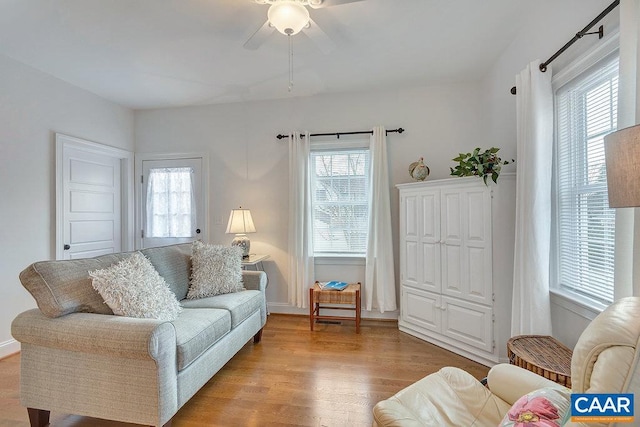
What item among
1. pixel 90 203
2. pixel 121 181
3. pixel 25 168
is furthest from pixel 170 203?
pixel 25 168

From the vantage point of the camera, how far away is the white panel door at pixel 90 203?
3.33m

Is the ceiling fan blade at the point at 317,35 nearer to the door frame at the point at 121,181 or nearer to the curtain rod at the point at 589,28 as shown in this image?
the curtain rod at the point at 589,28

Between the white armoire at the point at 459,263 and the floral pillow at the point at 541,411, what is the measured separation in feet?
5.16

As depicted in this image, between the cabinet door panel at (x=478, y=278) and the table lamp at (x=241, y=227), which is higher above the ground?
the table lamp at (x=241, y=227)

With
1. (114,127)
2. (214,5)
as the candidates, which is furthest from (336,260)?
(114,127)

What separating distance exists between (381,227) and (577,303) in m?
1.88

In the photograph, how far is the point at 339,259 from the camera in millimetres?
3658

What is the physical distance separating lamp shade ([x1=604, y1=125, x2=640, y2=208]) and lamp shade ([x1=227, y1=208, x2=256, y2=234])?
3.14 metres

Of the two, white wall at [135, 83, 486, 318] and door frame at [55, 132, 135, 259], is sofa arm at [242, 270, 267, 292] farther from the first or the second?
door frame at [55, 132, 135, 259]

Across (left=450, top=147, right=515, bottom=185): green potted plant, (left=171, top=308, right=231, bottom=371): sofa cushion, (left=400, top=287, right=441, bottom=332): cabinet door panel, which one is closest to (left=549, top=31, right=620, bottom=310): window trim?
(left=450, top=147, right=515, bottom=185): green potted plant

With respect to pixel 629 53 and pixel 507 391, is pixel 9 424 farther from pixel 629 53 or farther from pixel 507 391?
pixel 629 53

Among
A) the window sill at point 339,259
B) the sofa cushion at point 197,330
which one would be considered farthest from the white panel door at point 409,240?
the sofa cushion at point 197,330

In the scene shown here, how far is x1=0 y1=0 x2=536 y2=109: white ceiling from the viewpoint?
2166 mm

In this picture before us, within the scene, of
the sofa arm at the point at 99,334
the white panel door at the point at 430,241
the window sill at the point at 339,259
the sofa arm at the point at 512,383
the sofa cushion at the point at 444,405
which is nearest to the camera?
the sofa cushion at the point at 444,405
